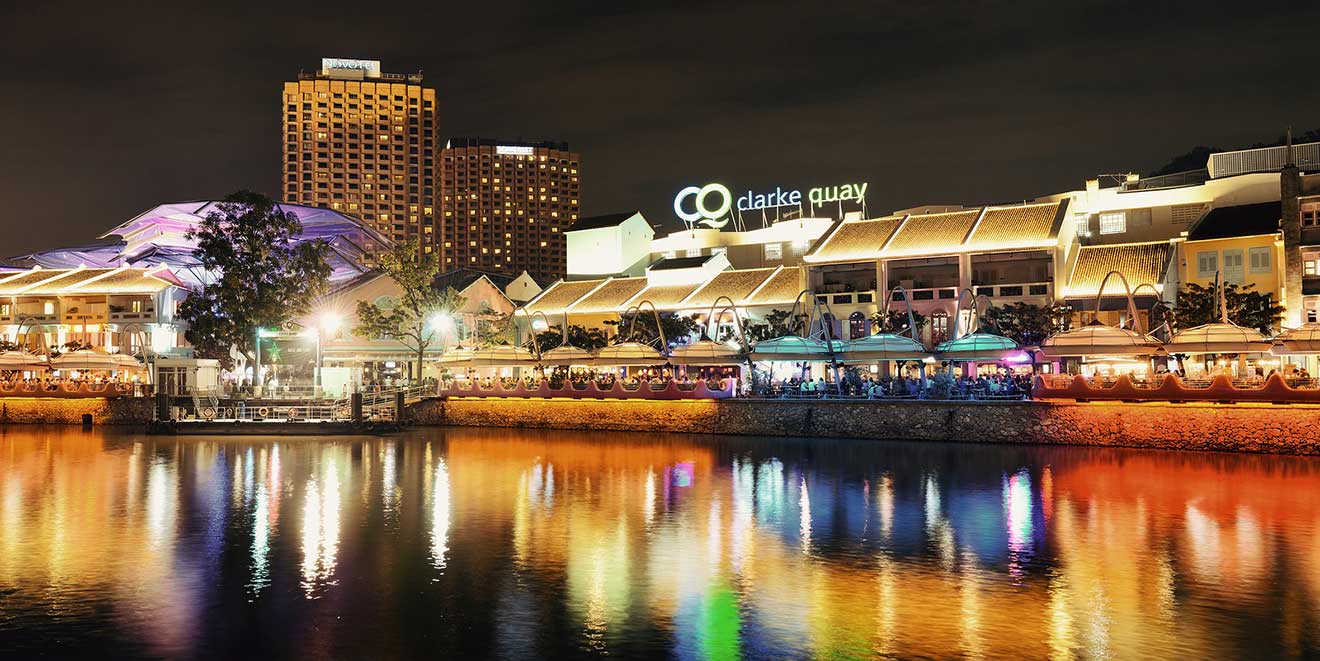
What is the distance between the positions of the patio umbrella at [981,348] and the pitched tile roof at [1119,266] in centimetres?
1353

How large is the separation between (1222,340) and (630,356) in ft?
90.4

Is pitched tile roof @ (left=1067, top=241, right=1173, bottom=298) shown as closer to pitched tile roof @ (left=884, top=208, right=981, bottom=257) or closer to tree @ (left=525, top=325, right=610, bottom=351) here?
pitched tile roof @ (left=884, top=208, right=981, bottom=257)

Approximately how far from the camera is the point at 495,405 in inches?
2345

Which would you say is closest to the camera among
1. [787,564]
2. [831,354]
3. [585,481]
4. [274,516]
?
[787,564]

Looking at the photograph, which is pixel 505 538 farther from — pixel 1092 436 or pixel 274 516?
pixel 1092 436

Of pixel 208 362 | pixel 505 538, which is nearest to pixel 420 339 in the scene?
pixel 208 362

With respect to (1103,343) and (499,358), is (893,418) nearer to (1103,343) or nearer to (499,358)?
(1103,343)

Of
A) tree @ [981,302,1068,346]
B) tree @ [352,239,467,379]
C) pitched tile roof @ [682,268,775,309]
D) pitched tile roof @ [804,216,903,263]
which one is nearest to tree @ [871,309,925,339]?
pitched tile roof @ [804,216,903,263]

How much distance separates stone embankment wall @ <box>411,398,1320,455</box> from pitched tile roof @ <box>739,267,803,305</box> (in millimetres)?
18022

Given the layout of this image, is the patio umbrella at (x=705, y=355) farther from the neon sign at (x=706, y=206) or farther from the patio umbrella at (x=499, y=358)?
the neon sign at (x=706, y=206)

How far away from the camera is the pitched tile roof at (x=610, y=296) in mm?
77000

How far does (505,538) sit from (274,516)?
24.6 feet

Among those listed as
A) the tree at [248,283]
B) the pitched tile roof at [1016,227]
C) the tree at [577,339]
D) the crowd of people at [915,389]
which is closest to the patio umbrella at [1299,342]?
the crowd of people at [915,389]

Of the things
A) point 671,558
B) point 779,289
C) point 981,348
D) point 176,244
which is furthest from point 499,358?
point 176,244
